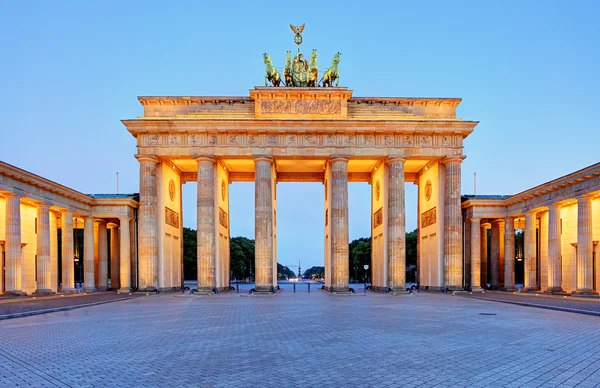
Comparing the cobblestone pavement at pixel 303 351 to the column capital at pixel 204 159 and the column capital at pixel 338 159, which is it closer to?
the column capital at pixel 204 159

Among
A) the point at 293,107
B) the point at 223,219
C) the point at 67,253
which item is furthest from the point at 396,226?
the point at 67,253

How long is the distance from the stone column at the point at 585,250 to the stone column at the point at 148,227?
1310 inches

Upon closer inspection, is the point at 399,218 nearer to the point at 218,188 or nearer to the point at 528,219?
the point at 528,219

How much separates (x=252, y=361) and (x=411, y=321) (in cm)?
913

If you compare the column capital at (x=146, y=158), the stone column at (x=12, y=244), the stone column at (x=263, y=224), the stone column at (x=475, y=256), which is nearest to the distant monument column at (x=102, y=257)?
the column capital at (x=146, y=158)

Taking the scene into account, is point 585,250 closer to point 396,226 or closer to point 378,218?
point 396,226

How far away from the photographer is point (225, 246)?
47469 millimetres

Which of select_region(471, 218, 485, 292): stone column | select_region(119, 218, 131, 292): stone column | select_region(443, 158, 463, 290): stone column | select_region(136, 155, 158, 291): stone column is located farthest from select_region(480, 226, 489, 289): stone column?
select_region(119, 218, 131, 292): stone column

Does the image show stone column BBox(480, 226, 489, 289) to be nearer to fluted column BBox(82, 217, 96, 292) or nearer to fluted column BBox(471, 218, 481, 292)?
fluted column BBox(471, 218, 481, 292)

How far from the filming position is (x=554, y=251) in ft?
113

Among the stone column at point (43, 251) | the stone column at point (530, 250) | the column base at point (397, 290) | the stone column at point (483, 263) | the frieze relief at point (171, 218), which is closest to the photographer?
the stone column at point (43, 251)

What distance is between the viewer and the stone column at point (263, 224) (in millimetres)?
39375

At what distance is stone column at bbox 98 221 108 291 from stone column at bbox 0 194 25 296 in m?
13.8

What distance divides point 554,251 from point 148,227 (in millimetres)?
33358
